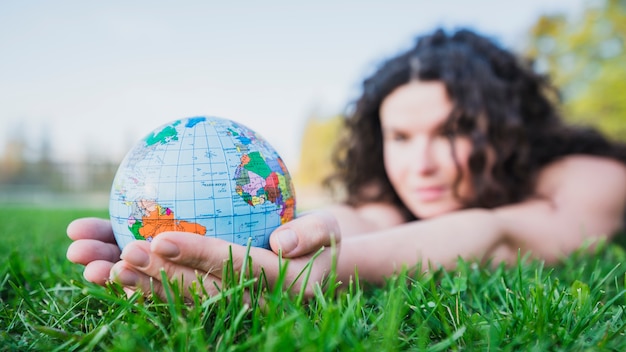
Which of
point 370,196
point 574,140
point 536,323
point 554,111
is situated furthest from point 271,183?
point 554,111

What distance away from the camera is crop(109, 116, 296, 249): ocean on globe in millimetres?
1661

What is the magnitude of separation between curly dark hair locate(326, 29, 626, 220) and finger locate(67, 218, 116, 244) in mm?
2375

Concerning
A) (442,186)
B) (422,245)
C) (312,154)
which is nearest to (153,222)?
(422,245)

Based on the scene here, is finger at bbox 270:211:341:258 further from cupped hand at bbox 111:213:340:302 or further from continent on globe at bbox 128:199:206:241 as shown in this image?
continent on globe at bbox 128:199:206:241

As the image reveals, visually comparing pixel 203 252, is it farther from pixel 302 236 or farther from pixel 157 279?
pixel 302 236

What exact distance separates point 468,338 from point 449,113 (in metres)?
2.40

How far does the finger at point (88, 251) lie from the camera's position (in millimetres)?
1739

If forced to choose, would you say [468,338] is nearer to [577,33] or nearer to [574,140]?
[574,140]

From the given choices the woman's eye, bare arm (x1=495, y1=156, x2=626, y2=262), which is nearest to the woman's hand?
bare arm (x1=495, y1=156, x2=626, y2=262)

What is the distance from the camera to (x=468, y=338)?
1.31 meters

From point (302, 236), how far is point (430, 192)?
6.33ft

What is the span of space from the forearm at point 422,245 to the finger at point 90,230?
99 centimetres

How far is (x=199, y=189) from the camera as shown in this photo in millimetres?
1666

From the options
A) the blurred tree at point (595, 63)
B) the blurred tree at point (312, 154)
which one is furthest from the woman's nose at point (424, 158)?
the blurred tree at point (312, 154)
